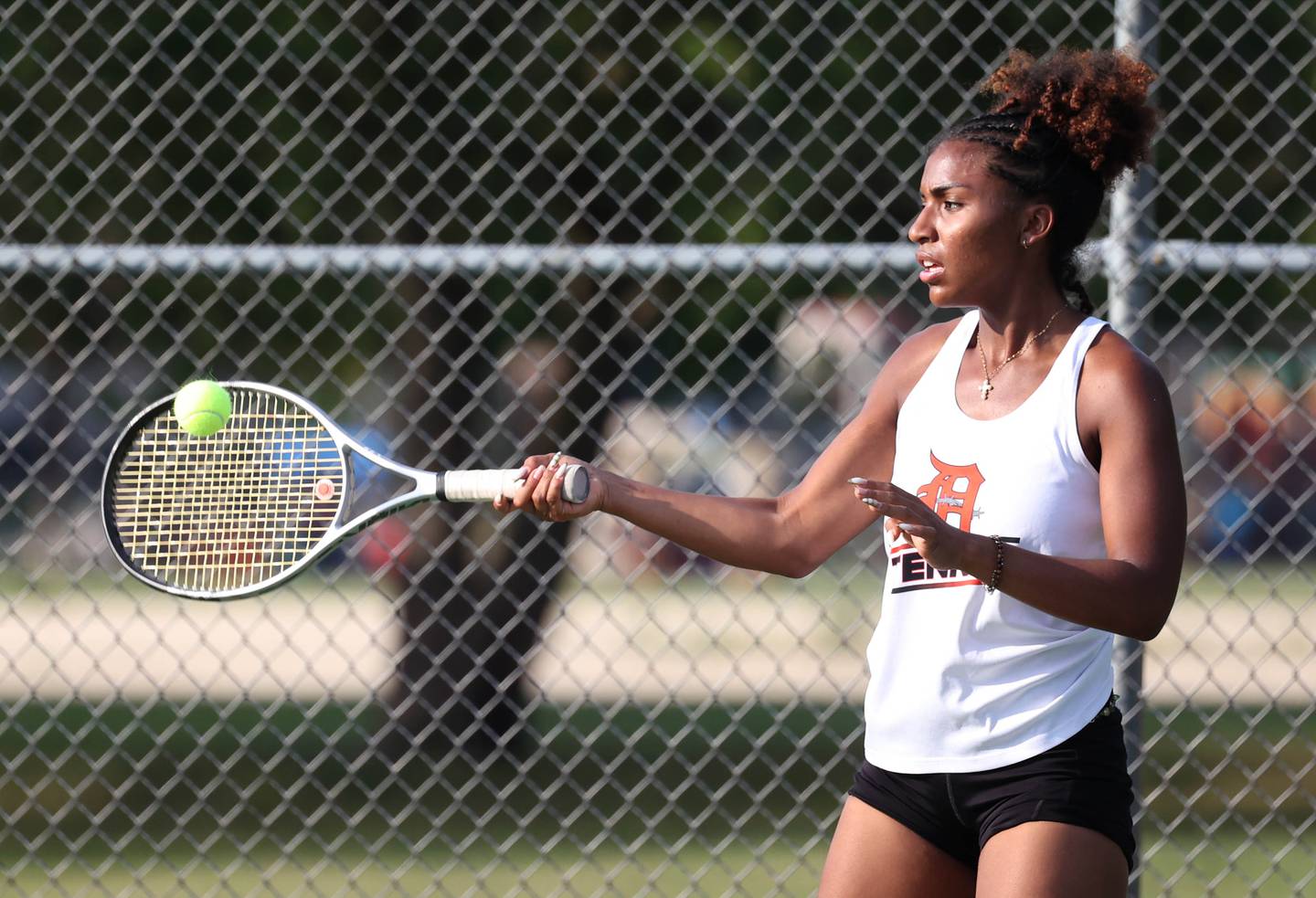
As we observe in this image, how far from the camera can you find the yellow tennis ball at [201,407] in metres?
2.66

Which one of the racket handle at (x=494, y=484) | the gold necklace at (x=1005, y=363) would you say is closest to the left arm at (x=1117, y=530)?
the gold necklace at (x=1005, y=363)

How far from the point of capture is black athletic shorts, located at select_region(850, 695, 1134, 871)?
206cm

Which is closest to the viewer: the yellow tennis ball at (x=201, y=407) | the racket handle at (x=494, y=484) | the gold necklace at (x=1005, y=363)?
the gold necklace at (x=1005, y=363)

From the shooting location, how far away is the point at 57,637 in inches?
488

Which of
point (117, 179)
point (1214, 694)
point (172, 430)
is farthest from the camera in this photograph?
point (1214, 694)

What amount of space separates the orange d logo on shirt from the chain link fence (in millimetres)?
1268

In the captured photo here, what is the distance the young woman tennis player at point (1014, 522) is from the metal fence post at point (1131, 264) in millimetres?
1037

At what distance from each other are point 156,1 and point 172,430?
118 inches

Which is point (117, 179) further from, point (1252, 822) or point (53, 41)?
point (1252, 822)

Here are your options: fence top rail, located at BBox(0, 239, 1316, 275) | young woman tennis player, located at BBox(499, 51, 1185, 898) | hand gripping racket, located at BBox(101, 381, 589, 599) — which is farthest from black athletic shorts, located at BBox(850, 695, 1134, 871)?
fence top rail, located at BBox(0, 239, 1316, 275)

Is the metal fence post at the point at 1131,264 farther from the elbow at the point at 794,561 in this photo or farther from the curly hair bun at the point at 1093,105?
the elbow at the point at 794,561

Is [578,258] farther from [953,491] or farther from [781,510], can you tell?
[953,491]

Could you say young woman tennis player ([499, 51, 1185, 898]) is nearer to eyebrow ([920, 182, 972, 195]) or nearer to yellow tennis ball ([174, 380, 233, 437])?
eyebrow ([920, 182, 972, 195])

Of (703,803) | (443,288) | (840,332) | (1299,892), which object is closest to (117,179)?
(443,288)
